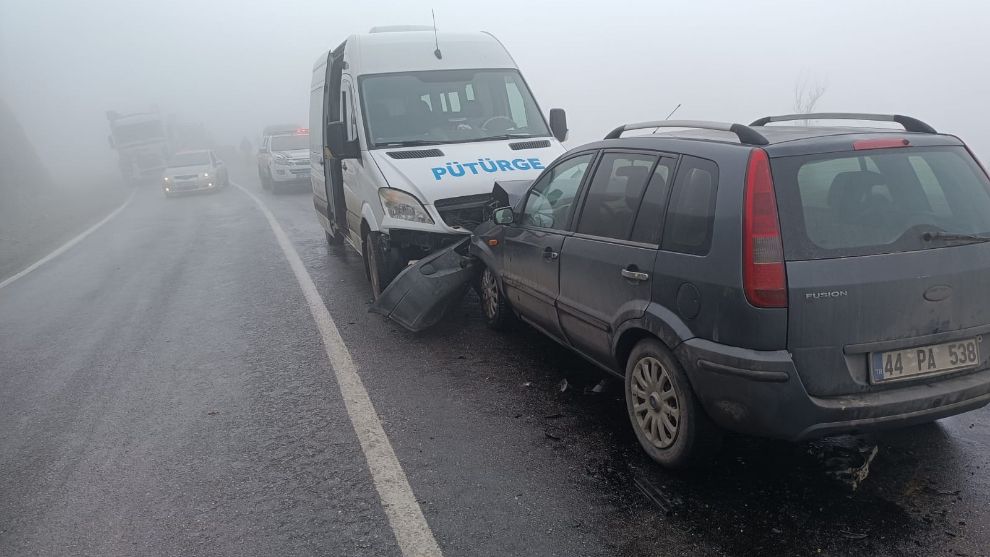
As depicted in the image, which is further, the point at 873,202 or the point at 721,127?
the point at 721,127

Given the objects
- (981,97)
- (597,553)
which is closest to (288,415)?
(597,553)

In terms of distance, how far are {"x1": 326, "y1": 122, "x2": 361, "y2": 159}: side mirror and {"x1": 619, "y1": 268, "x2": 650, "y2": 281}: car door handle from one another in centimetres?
417

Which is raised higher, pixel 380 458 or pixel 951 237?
pixel 951 237

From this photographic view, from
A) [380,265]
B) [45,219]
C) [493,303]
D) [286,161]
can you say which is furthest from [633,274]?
[45,219]

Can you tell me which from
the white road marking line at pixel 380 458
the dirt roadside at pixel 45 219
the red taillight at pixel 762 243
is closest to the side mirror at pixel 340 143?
the white road marking line at pixel 380 458

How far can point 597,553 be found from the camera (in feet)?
9.74

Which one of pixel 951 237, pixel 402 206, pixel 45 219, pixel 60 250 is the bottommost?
pixel 45 219

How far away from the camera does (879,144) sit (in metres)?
3.29

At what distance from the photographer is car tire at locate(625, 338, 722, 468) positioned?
342cm

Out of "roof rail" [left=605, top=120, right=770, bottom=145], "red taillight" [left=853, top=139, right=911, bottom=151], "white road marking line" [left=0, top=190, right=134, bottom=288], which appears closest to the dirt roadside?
"white road marking line" [left=0, top=190, right=134, bottom=288]

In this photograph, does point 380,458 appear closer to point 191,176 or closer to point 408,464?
point 408,464

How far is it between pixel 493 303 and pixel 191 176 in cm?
2037

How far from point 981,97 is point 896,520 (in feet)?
165

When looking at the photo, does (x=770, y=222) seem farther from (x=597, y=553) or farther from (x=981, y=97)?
(x=981, y=97)
